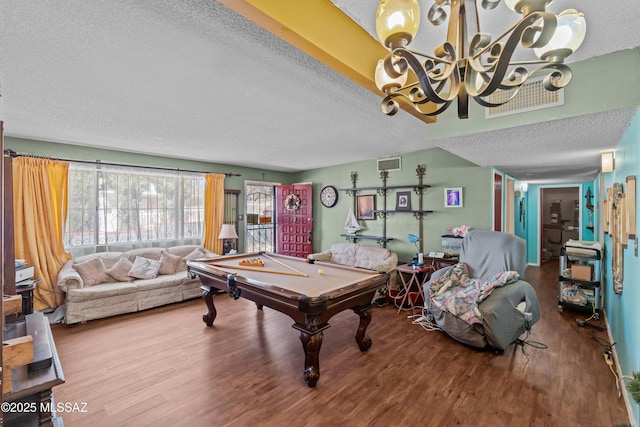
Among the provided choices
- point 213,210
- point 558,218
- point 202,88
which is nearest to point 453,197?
point 202,88

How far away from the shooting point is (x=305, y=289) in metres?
2.51

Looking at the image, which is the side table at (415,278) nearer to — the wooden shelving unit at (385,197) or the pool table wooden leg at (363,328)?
the wooden shelving unit at (385,197)

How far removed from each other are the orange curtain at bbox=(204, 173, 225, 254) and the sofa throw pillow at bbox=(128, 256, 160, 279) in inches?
41.9

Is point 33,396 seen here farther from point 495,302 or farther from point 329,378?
point 495,302

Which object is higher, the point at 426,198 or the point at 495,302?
Answer: the point at 426,198

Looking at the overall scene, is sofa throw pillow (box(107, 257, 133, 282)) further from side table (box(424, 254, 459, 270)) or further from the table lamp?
side table (box(424, 254, 459, 270))

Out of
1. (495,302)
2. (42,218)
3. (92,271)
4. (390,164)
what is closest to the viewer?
(495,302)

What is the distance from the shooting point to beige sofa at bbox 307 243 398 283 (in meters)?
4.49

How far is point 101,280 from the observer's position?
12.8 feet

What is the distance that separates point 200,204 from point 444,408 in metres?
4.79

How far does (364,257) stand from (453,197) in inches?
68.7

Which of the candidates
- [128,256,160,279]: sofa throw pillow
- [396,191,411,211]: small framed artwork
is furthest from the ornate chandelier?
[128,256,160,279]: sofa throw pillow

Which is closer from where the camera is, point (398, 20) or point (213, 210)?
point (398, 20)

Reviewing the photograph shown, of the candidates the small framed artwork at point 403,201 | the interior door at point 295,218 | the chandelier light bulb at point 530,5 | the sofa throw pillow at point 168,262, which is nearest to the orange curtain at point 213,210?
the sofa throw pillow at point 168,262
